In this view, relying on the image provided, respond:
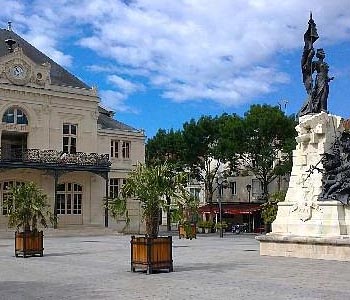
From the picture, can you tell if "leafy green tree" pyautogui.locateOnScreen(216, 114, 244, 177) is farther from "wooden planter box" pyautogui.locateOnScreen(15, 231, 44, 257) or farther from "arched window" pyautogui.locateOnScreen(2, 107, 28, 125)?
"wooden planter box" pyautogui.locateOnScreen(15, 231, 44, 257)

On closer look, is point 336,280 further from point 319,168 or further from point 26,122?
point 26,122

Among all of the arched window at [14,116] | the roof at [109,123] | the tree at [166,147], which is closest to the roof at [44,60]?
the roof at [109,123]

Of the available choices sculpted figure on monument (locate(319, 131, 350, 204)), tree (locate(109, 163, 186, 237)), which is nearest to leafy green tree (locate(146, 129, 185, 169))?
sculpted figure on monument (locate(319, 131, 350, 204))

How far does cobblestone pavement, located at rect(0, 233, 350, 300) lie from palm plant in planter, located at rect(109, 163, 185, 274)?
43 cm

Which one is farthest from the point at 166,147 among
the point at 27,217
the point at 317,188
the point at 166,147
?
the point at 317,188

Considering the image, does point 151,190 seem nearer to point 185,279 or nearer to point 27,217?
point 185,279

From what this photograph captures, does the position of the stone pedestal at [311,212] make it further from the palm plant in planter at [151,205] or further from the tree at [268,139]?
the tree at [268,139]

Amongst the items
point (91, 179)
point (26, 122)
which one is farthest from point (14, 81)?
point (91, 179)

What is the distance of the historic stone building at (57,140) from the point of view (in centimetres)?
4203

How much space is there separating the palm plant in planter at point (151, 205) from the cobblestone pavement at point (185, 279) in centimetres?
43

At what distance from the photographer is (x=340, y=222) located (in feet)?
56.6

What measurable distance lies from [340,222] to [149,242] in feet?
18.8

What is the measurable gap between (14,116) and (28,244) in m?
23.7

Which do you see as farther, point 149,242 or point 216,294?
point 149,242
